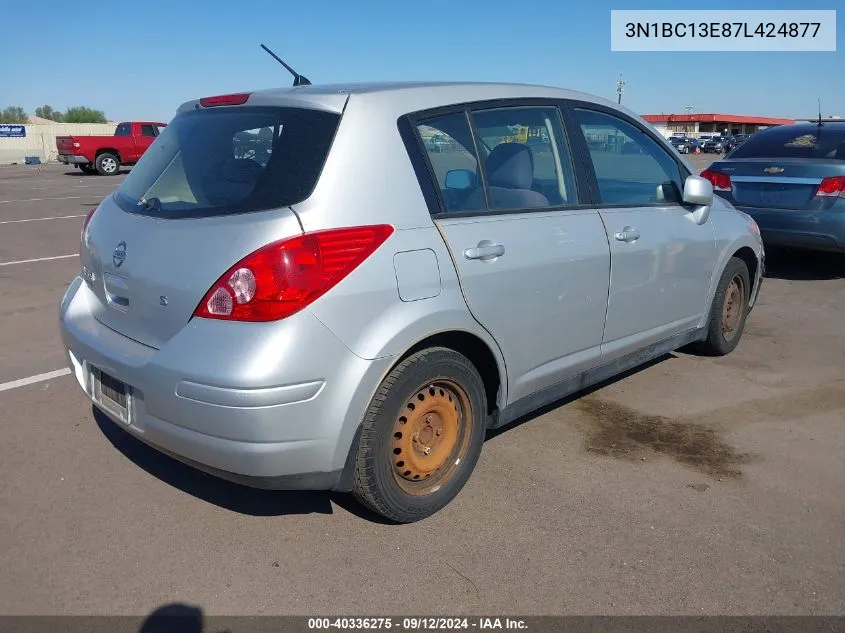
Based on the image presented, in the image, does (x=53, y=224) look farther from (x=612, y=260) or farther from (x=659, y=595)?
(x=659, y=595)

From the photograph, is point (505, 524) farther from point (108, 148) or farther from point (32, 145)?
point (32, 145)

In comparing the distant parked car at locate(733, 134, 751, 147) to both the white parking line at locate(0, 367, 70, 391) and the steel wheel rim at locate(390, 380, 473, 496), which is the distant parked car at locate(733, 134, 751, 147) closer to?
the steel wheel rim at locate(390, 380, 473, 496)

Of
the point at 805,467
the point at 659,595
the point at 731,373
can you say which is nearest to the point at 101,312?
the point at 659,595

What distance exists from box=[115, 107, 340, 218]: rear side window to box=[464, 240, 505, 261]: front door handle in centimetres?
71

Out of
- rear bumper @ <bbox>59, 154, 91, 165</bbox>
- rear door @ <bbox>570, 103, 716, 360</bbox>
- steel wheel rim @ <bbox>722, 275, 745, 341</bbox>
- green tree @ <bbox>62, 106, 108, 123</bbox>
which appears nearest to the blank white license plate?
rear door @ <bbox>570, 103, 716, 360</bbox>

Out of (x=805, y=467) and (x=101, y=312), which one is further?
(x=805, y=467)

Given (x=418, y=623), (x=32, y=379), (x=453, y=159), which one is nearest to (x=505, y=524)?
(x=418, y=623)

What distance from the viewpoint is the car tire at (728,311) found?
16.2ft

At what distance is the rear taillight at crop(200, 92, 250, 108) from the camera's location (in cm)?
320

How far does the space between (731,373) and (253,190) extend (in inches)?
141

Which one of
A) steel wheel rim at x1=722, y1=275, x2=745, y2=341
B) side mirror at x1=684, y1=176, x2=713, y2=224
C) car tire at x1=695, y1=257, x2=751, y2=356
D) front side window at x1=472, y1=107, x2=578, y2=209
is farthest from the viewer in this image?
steel wheel rim at x1=722, y1=275, x2=745, y2=341

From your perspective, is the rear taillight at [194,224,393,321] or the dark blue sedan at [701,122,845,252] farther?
the dark blue sedan at [701,122,845,252]

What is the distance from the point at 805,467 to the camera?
3.64 m

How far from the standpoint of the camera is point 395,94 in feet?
9.98
